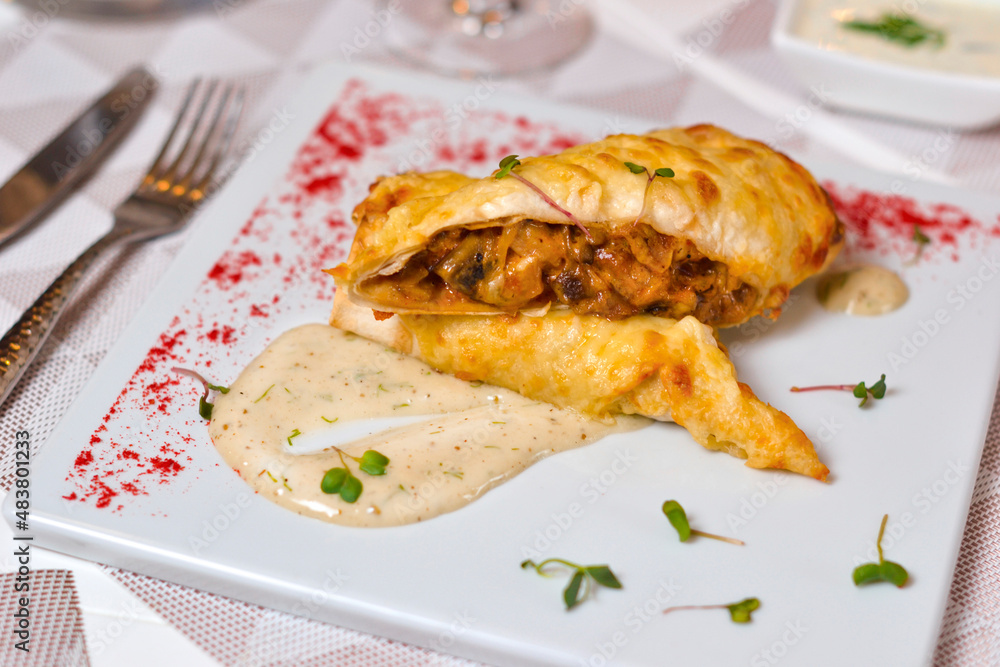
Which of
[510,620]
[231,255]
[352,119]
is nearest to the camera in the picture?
[510,620]

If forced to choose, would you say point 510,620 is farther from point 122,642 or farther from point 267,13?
point 267,13

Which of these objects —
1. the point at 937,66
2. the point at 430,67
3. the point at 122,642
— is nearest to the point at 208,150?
the point at 430,67

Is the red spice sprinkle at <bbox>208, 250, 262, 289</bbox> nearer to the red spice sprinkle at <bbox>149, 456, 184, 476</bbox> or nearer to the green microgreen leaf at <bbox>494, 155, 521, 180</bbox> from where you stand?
the red spice sprinkle at <bbox>149, 456, 184, 476</bbox>
